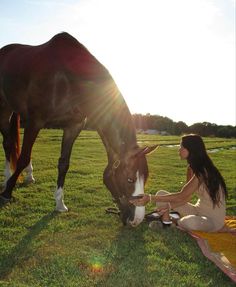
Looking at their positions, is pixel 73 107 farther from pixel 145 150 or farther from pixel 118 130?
pixel 145 150

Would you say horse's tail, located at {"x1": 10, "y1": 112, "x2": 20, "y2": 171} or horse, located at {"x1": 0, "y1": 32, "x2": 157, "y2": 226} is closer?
horse, located at {"x1": 0, "y1": 32, "x2": 157, "y2": 226}

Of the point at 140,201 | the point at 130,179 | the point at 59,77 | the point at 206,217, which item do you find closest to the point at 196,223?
the point at 206,217

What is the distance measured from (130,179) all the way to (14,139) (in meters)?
4.03

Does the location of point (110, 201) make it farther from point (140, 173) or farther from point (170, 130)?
point (170, 130)

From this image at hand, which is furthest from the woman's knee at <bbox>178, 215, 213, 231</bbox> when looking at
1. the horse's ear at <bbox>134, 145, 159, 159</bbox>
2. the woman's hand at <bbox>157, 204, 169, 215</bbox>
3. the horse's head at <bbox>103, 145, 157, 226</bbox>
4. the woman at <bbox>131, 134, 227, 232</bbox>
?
the horse's ear at <bbox>134, 145, 159, 159</bbox>

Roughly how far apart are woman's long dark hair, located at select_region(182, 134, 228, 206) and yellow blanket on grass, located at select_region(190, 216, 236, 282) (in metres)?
0.50

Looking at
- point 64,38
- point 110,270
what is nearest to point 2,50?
point 64,38

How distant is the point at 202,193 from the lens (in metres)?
6.36

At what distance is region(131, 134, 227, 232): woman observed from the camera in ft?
20.3

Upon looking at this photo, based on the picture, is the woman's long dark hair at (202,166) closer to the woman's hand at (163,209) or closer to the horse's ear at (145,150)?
the woman's hand at (163,209)

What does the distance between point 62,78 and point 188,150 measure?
98.3 inches

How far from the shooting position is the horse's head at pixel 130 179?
18.1ft

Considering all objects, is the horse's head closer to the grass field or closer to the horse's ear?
the horse's ear

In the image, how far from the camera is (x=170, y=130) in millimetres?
55062
